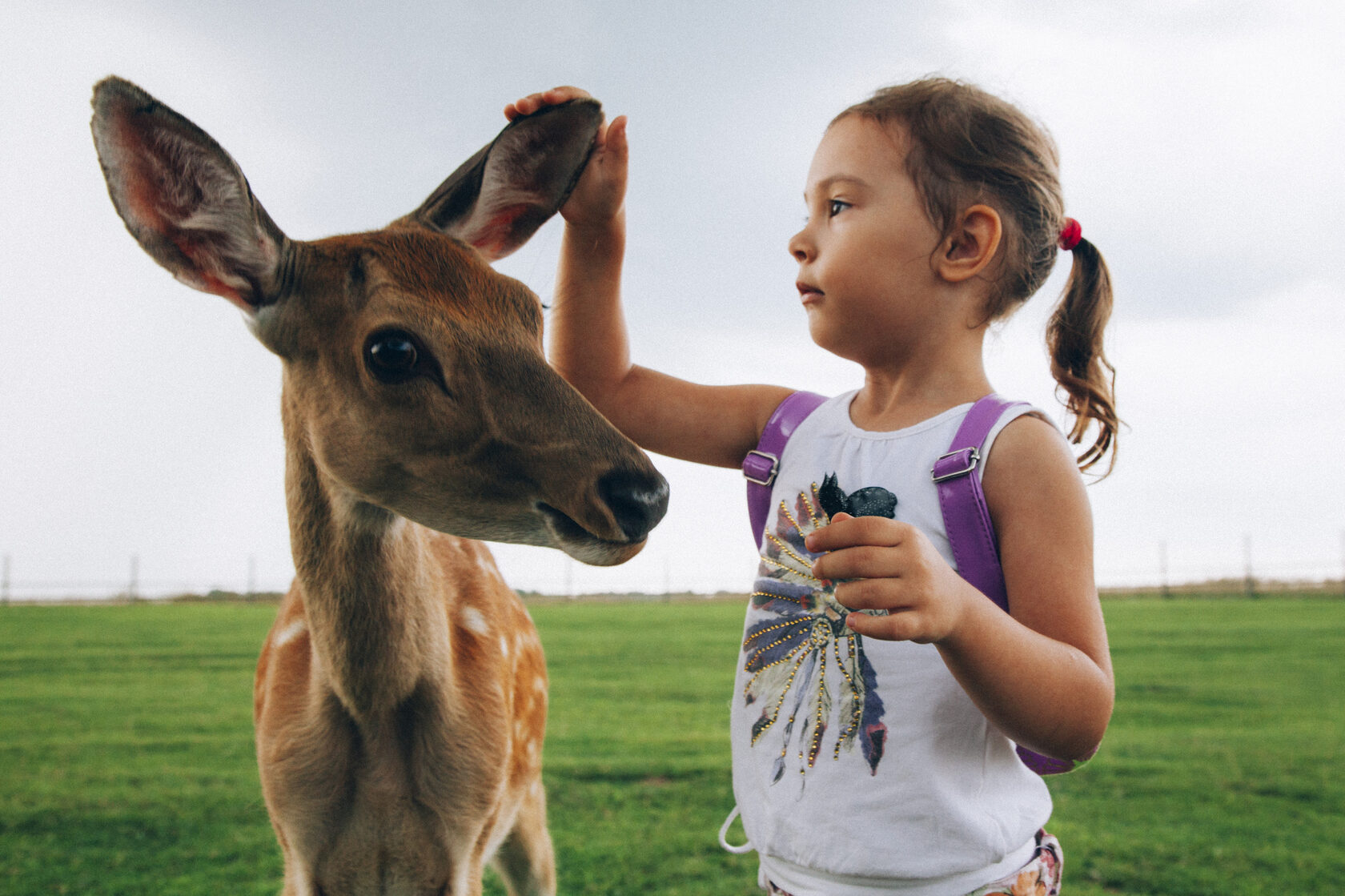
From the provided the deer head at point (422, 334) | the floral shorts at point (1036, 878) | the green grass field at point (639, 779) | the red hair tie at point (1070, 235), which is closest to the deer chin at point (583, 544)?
the deer head at point (422, 334)

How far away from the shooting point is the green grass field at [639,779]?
4.55 m

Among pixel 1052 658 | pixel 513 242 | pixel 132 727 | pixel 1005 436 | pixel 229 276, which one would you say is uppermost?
pixel 513 242

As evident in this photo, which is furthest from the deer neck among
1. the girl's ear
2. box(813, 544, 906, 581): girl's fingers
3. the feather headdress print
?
the girl's ear

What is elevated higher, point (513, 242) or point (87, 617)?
point (513, 242)

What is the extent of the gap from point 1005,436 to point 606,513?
70 centimetres

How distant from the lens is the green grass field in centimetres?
455

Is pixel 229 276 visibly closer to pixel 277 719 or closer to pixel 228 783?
pixel 277 719

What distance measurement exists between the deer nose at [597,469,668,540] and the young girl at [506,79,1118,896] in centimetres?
27

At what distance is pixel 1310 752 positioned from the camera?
7238 millimetres

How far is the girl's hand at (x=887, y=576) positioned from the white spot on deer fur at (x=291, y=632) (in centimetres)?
142

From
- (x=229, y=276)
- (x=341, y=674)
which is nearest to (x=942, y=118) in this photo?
(x=229, y=276)

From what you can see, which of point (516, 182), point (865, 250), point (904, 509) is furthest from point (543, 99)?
point (904, 509)

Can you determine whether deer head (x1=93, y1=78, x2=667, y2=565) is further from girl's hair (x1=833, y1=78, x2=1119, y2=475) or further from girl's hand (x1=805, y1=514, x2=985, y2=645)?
girl's hair (x1=833, y1=78, x2=1119, y2=475)

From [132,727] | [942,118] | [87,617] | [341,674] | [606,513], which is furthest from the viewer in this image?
[87,617]
